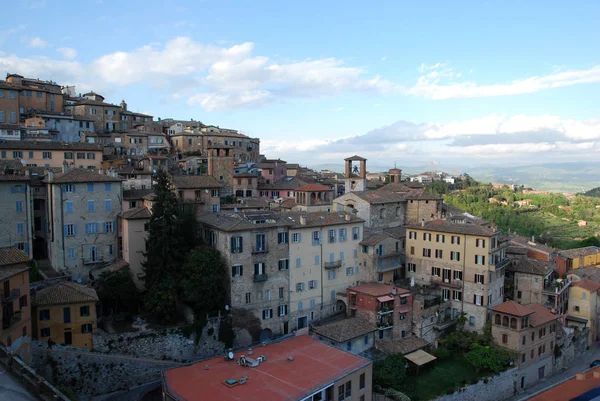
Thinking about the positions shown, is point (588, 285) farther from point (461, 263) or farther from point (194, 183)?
point (194, 183)

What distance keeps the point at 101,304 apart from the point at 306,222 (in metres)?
17.5

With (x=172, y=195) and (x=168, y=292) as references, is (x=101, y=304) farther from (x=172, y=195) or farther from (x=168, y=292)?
(x=172, y=195)

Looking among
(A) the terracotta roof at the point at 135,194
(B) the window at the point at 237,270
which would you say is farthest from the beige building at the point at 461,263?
(A) the terracotta roof at the point at 135,194

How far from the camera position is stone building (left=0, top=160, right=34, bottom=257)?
36812 mm

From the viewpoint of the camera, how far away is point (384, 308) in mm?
38938

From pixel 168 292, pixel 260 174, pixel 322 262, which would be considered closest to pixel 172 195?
pixel 168 292

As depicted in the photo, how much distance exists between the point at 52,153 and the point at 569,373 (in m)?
57.3

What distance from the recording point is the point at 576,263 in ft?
177

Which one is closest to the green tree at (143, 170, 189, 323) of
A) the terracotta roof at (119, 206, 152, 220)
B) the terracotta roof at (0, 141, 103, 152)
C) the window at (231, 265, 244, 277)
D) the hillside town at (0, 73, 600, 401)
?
the hillside town at (0, 73, 600, 401)

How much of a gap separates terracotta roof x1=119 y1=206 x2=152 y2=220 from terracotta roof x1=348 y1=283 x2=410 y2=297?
736 inches

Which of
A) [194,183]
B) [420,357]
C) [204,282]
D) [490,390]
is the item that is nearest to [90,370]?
[204,282]

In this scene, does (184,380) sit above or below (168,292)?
below

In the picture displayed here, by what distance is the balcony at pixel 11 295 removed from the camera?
24156 millimetres

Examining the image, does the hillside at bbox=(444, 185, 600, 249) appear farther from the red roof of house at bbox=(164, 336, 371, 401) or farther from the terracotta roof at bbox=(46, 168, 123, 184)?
the terracotta roof at bbox=(46, 168, 123, 184)
